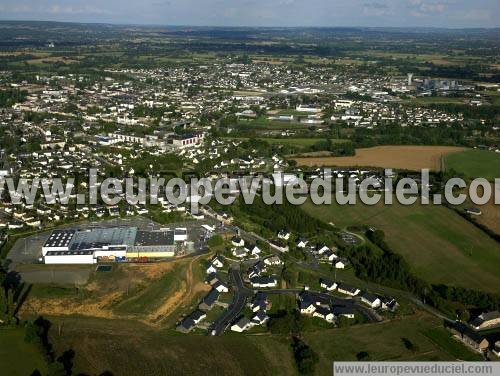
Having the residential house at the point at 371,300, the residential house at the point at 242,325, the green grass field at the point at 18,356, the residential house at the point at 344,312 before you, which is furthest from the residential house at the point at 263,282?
the green grass field at the point at 18,356

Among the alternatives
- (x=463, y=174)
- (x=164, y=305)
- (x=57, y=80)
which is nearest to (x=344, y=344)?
(x=164, y=305)

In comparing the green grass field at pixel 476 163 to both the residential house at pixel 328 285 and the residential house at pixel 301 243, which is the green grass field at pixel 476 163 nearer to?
the residential house at pixel 301 243

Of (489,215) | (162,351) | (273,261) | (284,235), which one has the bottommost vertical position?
(162,351)

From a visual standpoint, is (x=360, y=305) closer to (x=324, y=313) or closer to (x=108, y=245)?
(x=324, y=313)

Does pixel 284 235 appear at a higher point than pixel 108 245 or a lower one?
lower

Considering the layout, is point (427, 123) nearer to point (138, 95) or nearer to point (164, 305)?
point (138, 95)

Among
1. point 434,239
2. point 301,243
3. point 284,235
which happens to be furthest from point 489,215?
point 284,235

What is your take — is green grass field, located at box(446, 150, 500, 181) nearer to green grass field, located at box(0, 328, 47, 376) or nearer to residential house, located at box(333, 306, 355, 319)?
residential house, located at box(333, 306, 355, 319)
